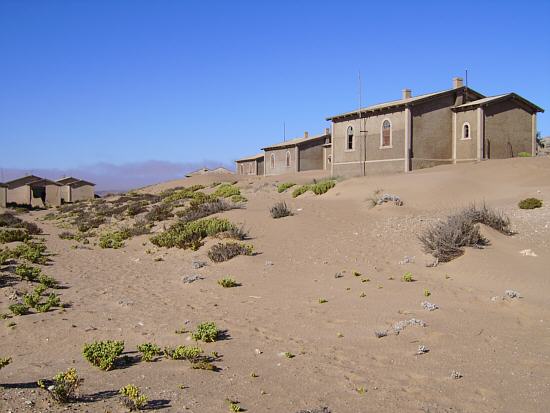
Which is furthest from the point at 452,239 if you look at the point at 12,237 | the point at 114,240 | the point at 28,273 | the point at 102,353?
the point at 12,237

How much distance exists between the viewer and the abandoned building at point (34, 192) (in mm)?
43094

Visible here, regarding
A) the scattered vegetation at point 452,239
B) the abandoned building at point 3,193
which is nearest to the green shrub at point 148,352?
the scattered vegetation at point 452,239

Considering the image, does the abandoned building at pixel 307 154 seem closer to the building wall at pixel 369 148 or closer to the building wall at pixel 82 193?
the building wall at pixel 369 148

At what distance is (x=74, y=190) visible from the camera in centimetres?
4794

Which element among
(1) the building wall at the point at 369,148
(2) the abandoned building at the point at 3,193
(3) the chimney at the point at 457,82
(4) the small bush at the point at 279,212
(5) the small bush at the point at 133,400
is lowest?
(5) the small bush at the point at 133,400

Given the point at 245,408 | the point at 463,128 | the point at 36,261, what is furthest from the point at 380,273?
the point at 463,128

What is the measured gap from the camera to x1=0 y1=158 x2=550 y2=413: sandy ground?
554 centimetres

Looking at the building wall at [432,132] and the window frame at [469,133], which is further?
the window frame at [469,133]

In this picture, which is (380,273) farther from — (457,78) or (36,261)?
(457,78)

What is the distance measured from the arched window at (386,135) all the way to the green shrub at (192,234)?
58.5 feet

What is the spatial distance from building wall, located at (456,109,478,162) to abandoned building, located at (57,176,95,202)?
32.7 meters

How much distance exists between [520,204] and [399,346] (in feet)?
37.3

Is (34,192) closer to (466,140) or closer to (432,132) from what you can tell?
(432,132)

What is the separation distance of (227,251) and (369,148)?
21.9 m
